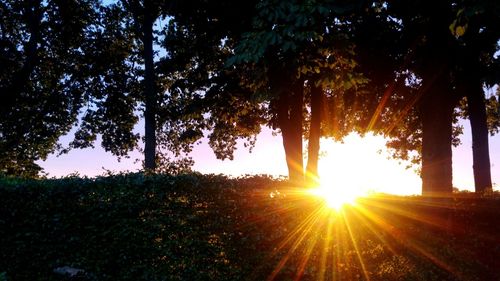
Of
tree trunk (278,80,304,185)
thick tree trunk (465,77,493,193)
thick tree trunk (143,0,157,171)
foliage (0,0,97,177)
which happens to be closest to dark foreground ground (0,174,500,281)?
thick tree trunk (465,77,493,193)

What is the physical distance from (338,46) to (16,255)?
10.3 metres

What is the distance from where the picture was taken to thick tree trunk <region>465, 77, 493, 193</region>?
20609 mm

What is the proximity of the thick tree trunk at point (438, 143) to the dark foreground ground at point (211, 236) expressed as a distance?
17.9 ft

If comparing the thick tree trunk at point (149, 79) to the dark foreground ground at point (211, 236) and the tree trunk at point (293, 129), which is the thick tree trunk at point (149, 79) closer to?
the tree trunk at point (293, 129)

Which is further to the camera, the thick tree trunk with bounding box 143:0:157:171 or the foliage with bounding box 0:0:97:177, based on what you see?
the foliage with bounding box 0:0:97:177

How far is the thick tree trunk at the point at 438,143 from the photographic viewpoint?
56.2 feet

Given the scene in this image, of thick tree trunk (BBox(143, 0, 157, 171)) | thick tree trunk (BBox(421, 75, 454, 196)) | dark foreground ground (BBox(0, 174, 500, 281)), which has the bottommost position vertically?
dark foreground ground (BBox(0, 174, 500, 281))

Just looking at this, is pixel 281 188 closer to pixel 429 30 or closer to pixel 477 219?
pixel 477 219

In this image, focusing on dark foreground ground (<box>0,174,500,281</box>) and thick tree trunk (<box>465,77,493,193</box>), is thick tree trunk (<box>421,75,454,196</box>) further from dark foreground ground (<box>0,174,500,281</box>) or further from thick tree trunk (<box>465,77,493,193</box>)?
dark foreground ground (<box>0,174,500,281</box>)

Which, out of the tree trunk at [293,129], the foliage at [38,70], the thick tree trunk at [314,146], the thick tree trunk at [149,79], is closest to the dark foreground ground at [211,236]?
the thick tree trunk at [314,146]

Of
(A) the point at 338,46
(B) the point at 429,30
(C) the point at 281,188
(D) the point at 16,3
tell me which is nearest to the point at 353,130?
(B) the point at 429,30

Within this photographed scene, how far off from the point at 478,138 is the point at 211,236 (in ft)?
52.2

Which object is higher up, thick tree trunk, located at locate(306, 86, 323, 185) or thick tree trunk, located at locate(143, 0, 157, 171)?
thick tree trunk, located at locate(143, 0, 157, 171)

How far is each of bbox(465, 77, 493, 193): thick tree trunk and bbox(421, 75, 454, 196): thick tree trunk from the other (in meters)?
3.65
